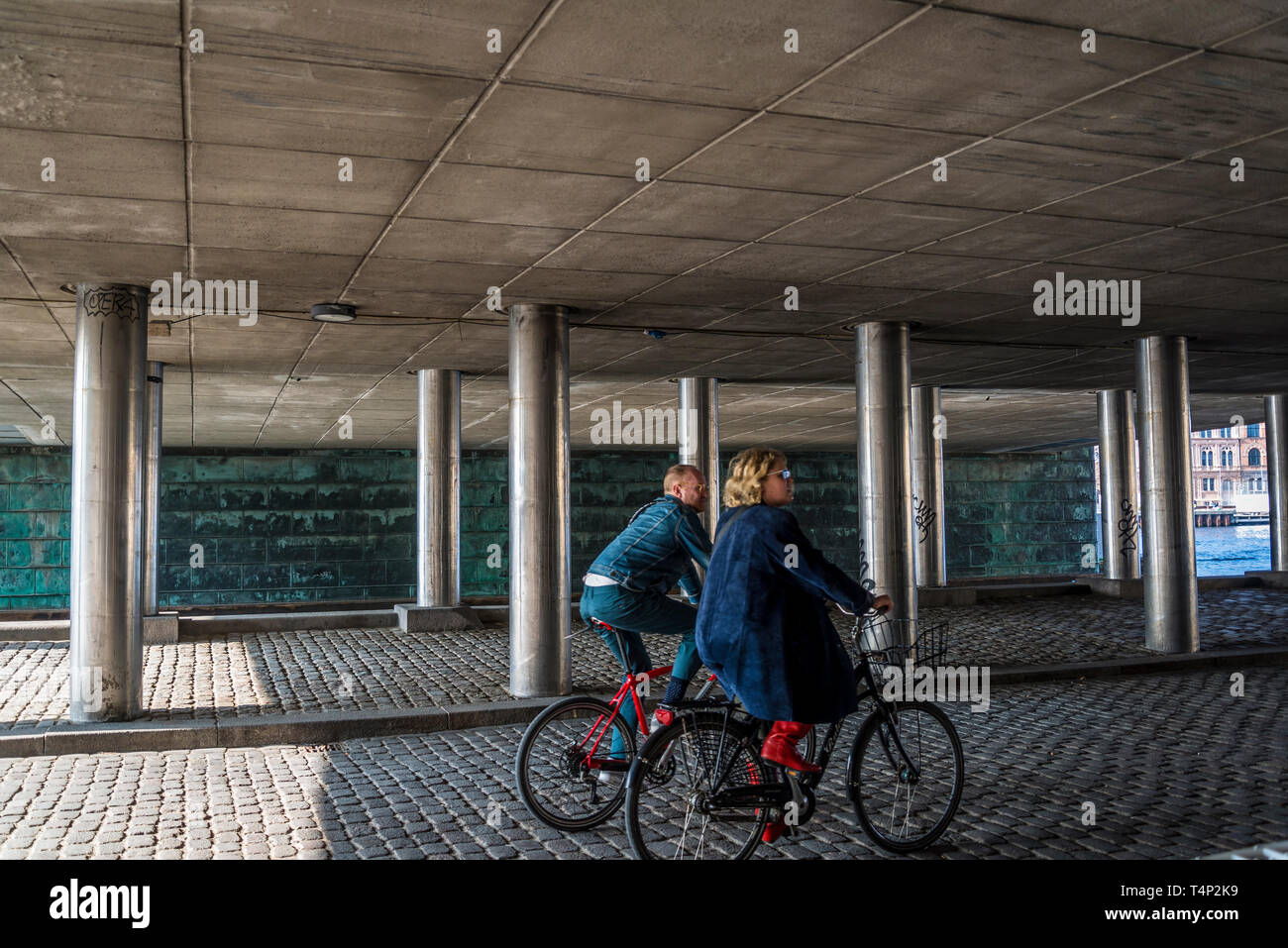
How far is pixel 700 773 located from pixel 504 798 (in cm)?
235

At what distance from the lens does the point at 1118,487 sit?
2666 cm

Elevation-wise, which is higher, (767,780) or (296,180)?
(296,180)

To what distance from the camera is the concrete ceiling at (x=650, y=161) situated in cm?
547

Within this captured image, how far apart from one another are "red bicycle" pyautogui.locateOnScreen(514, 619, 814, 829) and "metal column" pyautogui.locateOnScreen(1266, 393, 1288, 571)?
2343cm

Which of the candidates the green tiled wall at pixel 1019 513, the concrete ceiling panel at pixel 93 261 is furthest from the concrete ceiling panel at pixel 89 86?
the green tiled wall at pixel 1019 513

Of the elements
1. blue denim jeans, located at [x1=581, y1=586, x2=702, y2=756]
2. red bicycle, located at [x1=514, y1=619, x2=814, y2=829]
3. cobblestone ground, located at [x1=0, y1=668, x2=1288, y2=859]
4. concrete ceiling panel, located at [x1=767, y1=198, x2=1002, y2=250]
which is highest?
concrete ceiling panel, located at [x1=767, y1=198, x2=1002, y2=250]

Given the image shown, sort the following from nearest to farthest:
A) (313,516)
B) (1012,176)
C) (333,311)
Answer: (1012,176), (333,311), (313,516)

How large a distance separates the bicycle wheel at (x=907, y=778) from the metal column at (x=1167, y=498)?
400 inches

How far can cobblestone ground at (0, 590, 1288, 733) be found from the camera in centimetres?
1122

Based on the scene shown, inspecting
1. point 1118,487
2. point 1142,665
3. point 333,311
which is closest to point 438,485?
point 333,311

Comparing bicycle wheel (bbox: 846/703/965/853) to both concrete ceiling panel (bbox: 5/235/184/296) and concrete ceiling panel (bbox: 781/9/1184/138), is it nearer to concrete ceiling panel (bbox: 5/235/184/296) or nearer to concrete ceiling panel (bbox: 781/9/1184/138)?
concrete ceiling panel (bbox: 781/9/1184/138)

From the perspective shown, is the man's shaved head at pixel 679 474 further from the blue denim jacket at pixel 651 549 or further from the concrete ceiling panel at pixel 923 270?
the concrete ceiling panel at pixel 923 270

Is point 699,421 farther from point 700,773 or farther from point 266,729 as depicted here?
point 700,773

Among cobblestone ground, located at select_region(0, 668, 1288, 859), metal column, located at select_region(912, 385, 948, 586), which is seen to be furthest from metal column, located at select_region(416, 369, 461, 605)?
cobblestone ground, located at select_region(0, 668, 1288, 859)
